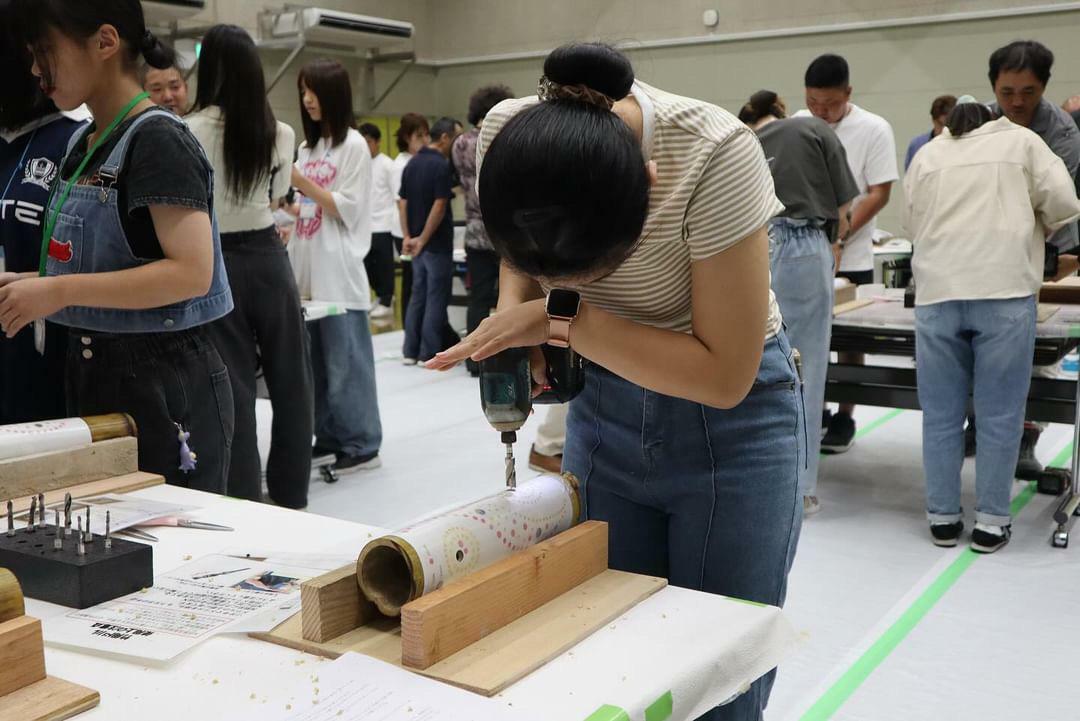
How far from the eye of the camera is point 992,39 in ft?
27.5

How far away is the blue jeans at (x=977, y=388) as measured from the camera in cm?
318

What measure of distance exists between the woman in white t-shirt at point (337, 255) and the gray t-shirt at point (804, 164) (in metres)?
1.50

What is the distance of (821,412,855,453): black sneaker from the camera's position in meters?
4.59

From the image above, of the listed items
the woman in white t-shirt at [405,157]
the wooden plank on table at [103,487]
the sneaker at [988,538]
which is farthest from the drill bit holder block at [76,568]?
the woman in white t-shirt at [405,157]

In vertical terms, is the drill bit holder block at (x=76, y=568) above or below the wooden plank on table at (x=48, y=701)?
above

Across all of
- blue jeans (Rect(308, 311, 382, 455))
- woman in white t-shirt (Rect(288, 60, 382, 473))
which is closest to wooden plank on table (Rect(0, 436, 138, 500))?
woman in white t-shirt (Rect(288, 60, 382, 473))

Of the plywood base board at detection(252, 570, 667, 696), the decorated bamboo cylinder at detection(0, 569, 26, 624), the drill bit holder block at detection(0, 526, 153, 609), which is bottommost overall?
the plywood base board at detection(252, 570, 667, 696)

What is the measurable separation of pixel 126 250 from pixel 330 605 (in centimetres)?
90

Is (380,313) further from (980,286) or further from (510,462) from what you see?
(510,462)

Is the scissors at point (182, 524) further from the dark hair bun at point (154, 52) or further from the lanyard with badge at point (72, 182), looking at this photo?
the dark hair bun at point (154, 52)

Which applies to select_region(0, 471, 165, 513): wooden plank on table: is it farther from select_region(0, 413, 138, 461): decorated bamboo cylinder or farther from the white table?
the white table

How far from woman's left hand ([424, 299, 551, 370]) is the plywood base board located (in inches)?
11.5

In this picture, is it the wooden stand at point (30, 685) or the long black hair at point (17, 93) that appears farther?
the long black hair at point (17, 93)

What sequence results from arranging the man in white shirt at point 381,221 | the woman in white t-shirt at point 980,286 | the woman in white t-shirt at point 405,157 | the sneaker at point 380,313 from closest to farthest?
the woman in white t-shirt at point 980,286
the woman in white t-shirt at point 405,157
the man in white shirt at point 381,221
the sneaker at point 380,313
